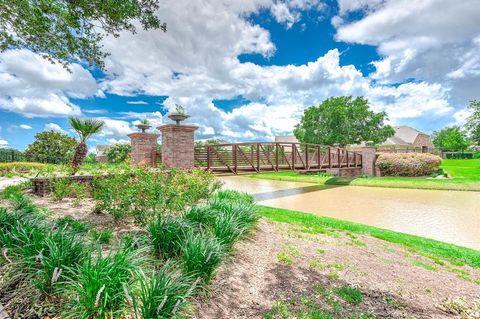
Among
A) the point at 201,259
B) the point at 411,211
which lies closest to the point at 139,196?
the point at 201,259

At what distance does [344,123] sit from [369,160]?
997cm

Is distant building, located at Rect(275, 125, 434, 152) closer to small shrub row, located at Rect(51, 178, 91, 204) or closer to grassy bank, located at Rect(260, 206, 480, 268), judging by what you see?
grassy bank, located at Rect(260, 206, 480, 268)

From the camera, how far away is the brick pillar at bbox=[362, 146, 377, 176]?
69.5 feet

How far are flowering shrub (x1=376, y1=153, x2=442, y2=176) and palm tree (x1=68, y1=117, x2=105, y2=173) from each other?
2043 cm

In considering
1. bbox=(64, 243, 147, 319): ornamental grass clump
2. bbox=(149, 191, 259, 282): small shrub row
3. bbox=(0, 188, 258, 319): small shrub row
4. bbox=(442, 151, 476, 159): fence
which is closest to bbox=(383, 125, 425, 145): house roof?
bbox=(442, 151, 476, 159): fence

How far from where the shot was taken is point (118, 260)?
230cm

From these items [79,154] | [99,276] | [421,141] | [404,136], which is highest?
[404,136]

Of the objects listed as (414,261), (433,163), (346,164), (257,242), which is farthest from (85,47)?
(433,163)

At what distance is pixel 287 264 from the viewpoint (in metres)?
3.56

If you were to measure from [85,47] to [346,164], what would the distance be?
19187mm

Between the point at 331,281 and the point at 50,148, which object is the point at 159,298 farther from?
the point at 50,148

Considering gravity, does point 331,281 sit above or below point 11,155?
below

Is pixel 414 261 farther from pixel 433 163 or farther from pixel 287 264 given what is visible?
pixel 433 163

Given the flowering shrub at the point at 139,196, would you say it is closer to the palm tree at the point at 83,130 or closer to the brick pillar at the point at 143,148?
the palm tree at the point at 83,130
